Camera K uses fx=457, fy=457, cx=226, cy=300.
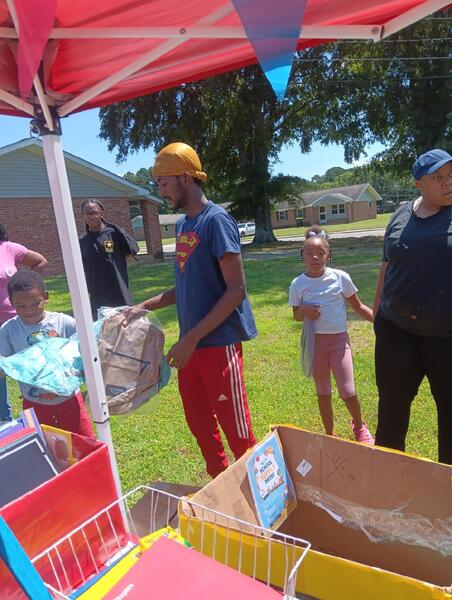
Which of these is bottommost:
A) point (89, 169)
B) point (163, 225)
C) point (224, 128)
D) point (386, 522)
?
point (386, 522)

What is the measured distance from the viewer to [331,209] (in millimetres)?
58875

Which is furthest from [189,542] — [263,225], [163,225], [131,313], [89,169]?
[163,225]

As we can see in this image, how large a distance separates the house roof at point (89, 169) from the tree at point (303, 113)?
3600 mm

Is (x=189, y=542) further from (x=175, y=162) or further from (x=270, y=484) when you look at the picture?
(x=175, y=162)

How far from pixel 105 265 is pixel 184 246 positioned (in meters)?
2.47

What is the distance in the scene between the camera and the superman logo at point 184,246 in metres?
2.18

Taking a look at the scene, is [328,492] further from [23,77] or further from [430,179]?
[23,77]

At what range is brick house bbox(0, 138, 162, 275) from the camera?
1630 cm

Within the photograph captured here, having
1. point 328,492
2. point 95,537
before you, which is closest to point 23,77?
point 95,537

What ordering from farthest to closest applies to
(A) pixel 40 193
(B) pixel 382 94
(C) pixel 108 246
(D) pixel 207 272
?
(B) pixel 382 94 < (A) pixel 40 193 < (C) pixel 108 246 < (D) pixel 207 272

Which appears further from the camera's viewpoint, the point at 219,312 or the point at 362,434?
the point at 362,434

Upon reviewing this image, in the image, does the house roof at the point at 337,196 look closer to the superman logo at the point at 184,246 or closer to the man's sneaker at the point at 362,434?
the man's sneaker at the point at 362,434

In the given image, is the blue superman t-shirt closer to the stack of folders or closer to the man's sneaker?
the stack of folders

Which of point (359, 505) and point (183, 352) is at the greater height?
point (183, 352)
